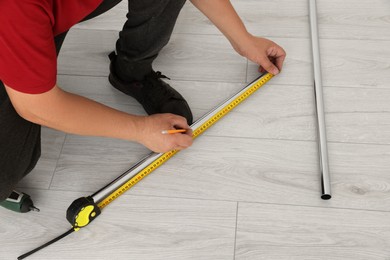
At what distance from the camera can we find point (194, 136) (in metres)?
1.51

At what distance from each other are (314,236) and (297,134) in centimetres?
31

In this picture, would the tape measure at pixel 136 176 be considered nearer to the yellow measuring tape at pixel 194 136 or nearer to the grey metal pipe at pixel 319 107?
the yellow measuring tape at pixel 194 136

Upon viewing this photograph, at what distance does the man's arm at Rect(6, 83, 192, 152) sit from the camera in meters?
1.03

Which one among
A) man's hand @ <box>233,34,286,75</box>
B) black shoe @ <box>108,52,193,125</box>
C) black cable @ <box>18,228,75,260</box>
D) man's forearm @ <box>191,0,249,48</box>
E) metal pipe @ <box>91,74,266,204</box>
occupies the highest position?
man's forearm @ <box>191,0,249,48</box>

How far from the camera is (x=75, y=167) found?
1.49 meters

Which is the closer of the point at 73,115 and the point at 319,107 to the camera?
the point at 73,115

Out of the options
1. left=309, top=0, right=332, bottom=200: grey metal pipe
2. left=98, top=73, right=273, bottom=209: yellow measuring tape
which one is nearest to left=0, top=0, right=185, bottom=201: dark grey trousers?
left=98, top=73, right=273, bottom=209: yellow measuring tape

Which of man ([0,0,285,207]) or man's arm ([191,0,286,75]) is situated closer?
man ([0,0,285,207])

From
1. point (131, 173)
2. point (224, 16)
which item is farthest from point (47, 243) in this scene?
point (224, 16)

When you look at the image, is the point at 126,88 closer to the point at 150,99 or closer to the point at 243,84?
the point at 150,99

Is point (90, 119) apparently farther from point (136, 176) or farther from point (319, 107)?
point (319, 107)

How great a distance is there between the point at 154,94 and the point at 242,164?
332 mm

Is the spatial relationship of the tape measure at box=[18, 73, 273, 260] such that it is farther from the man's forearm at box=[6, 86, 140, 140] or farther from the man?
the man's forearm at box=[6, 86, 140, 140]

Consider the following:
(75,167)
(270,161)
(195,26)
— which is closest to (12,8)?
(75,167)
